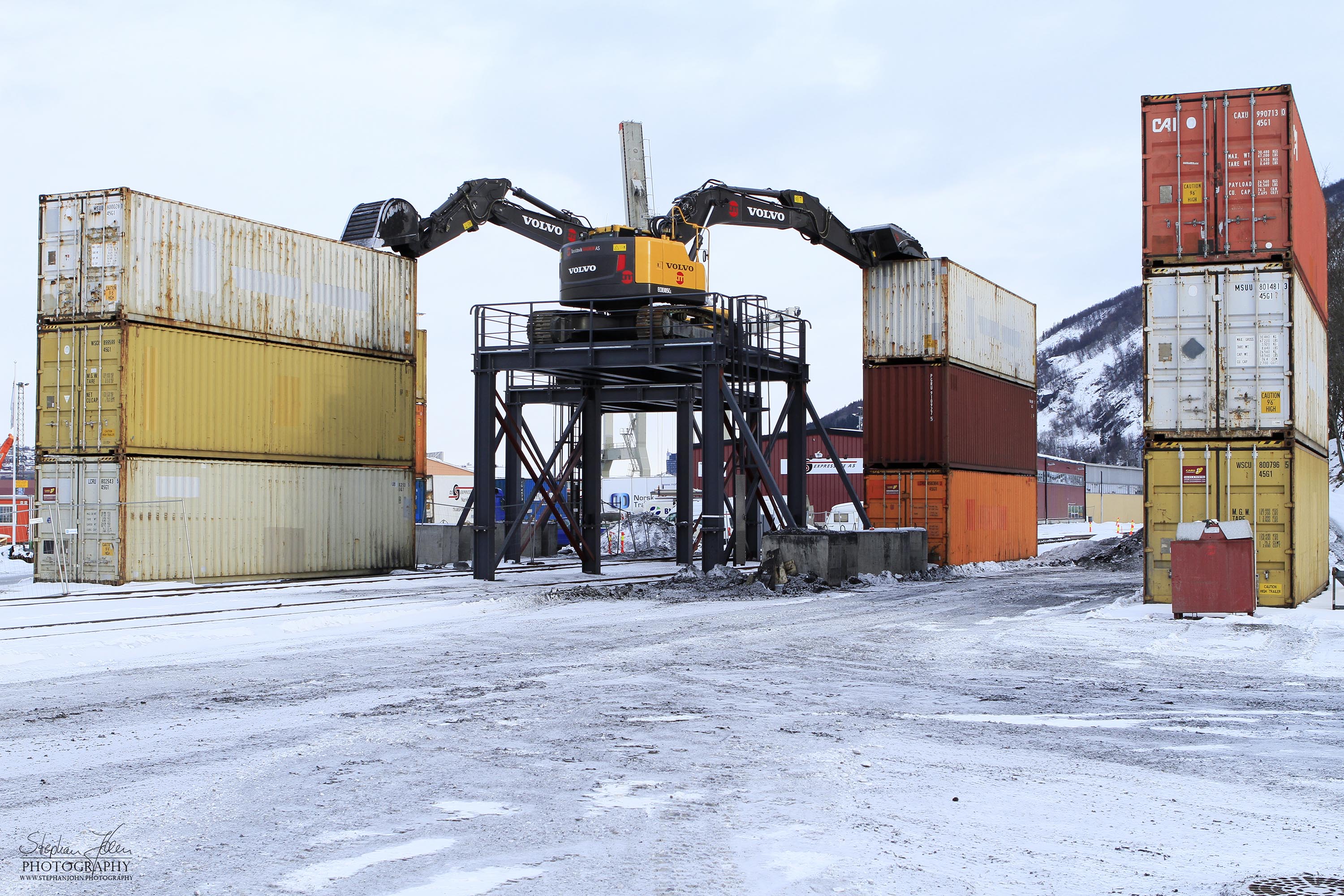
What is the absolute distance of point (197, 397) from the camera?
932 inches

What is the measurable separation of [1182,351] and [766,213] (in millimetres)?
12464

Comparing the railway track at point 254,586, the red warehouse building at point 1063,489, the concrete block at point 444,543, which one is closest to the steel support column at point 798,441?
the railway track at point 254,586

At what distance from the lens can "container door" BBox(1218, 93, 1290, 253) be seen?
17969mm

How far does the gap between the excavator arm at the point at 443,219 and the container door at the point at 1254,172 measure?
1435cm

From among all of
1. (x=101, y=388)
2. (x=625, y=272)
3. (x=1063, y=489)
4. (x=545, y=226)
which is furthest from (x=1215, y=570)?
(x=1063, y=489)

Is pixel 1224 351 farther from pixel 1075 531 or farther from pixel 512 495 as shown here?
pixel 1075 531

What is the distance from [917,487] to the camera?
29359 millimetres

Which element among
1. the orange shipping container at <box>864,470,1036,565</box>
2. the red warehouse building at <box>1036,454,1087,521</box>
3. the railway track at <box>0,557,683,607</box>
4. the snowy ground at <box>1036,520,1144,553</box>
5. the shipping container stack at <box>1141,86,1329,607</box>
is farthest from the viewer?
the red warehouse building at <box>1036,454,1087,521</box>

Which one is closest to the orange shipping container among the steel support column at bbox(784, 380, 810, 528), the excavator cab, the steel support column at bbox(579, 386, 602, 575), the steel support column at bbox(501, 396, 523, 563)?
the steel support column at bbox(784, 380, 810, 528)

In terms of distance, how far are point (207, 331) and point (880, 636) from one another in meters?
15.1

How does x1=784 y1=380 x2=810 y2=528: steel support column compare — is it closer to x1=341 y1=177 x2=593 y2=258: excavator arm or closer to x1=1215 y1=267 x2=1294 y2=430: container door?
x1=341 y1=177 x2=593 y2=258: excavator arm

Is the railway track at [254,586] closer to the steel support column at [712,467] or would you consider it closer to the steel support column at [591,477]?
the steel support column at [591,477]

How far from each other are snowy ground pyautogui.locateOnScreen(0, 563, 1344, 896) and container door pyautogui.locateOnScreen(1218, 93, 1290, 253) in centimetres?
592

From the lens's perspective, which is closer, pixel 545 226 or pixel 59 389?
pixel 59 389
